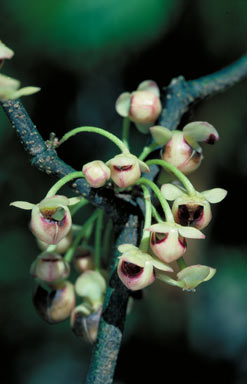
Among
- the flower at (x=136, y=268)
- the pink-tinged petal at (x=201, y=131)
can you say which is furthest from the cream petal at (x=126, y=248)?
the pink-tinged petal at (x=201, y=131)

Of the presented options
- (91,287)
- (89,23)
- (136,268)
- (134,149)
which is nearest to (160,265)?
(136,268)

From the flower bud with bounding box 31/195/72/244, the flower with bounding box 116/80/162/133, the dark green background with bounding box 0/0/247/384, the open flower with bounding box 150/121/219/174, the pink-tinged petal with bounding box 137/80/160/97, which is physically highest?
the pink-tinged petal with bounding box 137/80/160/97

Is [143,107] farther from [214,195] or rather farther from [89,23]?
[89,23]

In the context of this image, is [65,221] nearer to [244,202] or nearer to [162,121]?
[162,121]

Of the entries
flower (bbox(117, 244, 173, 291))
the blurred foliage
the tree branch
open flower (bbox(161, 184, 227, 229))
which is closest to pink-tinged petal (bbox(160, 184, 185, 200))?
open flower (bbox(161, 184, 227, 229))

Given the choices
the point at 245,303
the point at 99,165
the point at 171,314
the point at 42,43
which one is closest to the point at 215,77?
the point at 99,165

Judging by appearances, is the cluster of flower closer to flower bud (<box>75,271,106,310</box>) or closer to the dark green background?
flower bud (<box>75,271,106,310</box>)
